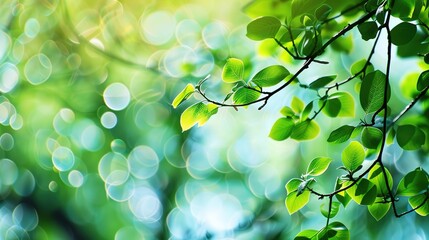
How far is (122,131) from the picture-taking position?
2729mm

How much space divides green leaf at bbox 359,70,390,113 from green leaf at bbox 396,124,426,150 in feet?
0.42

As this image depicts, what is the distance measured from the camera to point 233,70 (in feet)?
1.72

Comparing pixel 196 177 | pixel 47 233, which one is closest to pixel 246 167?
pixel 196 177

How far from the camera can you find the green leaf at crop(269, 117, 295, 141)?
0.61 meters

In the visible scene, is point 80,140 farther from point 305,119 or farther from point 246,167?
point 305,119

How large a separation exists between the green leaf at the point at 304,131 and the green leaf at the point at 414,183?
0.39 feet

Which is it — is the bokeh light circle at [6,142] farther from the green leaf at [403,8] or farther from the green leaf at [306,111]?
the green leaf at [403,8]

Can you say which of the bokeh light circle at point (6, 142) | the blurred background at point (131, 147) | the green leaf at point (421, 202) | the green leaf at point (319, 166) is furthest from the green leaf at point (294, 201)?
the bokeh light circle at point (6, 142)

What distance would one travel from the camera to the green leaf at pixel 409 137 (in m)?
0.63

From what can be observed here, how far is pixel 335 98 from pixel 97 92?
6.84ft

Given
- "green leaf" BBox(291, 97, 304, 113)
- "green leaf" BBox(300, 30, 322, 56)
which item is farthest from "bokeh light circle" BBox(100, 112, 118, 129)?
"green leaf" BBox(300, 30, 322, 56)

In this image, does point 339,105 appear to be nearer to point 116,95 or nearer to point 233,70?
point 233,70

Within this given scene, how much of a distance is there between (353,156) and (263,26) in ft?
0.55

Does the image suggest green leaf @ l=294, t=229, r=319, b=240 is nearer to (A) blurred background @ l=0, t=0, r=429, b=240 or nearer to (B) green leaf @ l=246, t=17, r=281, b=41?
(B) green leaf @ l=246, t=17, r=281, b=41
